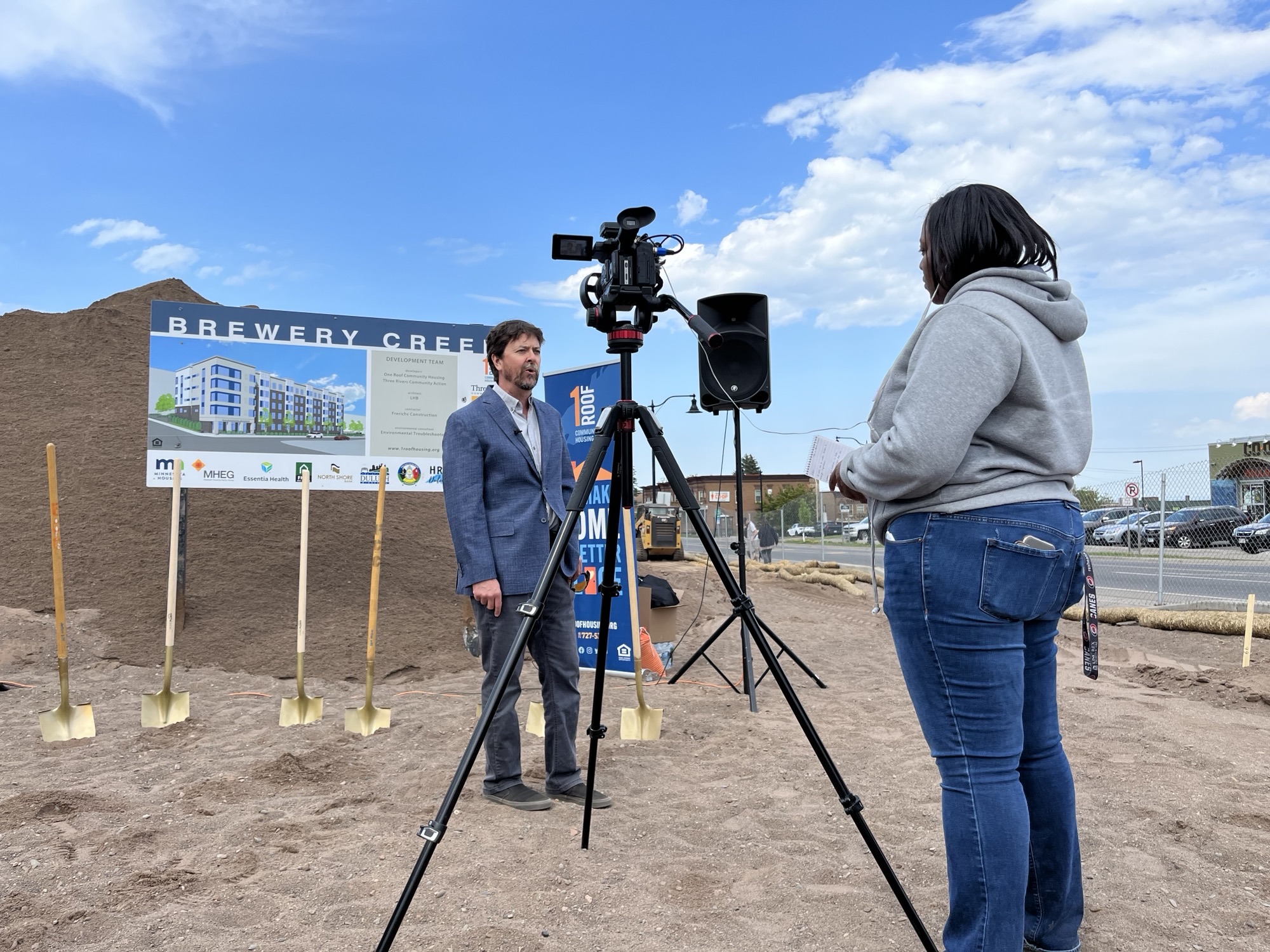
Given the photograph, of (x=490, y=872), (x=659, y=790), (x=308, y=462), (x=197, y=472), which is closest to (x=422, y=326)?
(x=308, y=462)

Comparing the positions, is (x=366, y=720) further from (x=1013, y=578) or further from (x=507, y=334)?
(x=1013, y=578)

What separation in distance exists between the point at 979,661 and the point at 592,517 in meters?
4.72

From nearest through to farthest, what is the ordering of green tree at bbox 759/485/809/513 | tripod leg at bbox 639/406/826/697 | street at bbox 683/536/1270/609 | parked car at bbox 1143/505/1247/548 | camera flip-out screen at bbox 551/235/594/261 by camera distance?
tripod leg at bbox 639/406/826/697
camera flip-out screen at bbox 551/235/594/261
street at bbox 683/536/1270/609
parked car at bbox 1143/505/1247/548
green tree at bbox 759/485/809/513

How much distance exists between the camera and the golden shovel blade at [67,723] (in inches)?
177

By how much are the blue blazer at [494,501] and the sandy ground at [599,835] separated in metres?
0.94

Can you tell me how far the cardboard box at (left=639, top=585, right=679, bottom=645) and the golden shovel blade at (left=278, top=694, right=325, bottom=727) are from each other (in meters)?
2.64

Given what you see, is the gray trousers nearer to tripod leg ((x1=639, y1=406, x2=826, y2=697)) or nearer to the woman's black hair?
tripod leg ((x1=639, y1=406, x2=826, y2=697))

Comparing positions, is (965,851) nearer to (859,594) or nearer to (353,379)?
(353,379)

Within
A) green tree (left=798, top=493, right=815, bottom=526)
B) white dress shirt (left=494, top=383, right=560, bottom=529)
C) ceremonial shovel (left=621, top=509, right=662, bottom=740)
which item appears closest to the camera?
white dress shirt (left=494, top=383, right=560, bottom=529)

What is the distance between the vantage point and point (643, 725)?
176 inches

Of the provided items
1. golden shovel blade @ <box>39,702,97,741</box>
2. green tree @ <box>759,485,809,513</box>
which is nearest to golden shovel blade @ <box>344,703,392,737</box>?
golden shovel blade @ <box>39,702,97,741</box>

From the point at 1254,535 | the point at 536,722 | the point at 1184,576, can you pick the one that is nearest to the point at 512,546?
the point at 536,722

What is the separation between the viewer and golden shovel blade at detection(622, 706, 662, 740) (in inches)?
175

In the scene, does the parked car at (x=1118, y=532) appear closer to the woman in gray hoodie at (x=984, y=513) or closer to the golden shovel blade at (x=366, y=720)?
the golden shovel blade at (x=366, y=720)
